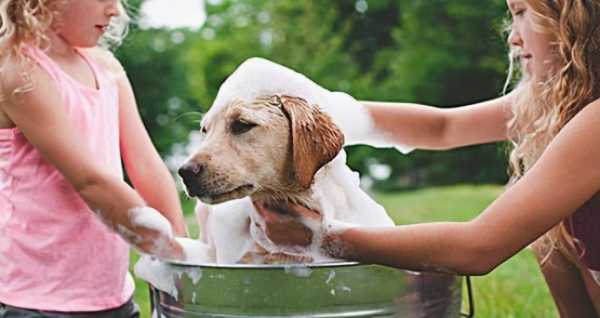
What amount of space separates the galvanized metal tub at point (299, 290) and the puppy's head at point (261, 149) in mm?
169

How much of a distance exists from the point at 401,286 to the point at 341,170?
356mm

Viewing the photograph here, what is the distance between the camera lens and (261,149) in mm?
1659

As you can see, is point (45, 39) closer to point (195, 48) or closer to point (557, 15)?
point (557, 15)

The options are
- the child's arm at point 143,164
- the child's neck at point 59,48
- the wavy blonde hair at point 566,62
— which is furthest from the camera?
the child's arm at point 143,164

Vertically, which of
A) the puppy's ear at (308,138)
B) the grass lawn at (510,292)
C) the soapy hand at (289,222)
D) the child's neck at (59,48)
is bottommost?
the grass lawn at (510,292)

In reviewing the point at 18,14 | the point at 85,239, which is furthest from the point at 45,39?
the point at 85,239

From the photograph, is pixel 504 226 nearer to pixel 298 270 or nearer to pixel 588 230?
pixel 298 270

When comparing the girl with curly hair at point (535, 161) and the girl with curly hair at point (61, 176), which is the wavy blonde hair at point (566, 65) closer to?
the girl with curly hair at point (535, 161)

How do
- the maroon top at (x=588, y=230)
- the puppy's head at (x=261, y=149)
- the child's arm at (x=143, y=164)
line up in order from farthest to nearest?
the child's arm at (x=143, y=164), the maroon top at (x=588, y=230), the puppy's head at (x=261, y=149)

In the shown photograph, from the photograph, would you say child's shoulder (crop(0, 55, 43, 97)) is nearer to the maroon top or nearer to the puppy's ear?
the puppy's ear

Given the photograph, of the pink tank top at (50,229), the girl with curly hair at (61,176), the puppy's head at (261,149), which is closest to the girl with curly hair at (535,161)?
the puppy's head at (261,149)

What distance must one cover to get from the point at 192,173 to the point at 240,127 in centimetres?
14

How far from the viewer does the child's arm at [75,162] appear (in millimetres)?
1878

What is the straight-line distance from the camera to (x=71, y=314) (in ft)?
6.90
